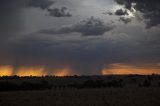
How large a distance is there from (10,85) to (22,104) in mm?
35960

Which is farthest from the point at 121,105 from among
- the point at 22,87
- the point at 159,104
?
the point at 22,87

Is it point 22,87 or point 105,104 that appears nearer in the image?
point 105,104

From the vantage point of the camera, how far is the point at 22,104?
124 ft

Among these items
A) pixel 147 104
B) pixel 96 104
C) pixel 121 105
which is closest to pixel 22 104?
pixel 96 104

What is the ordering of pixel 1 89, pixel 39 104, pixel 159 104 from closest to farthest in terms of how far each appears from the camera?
pixel 159 104 < pixel 39 104 < pixel 1 89

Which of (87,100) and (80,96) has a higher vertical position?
(80,96)

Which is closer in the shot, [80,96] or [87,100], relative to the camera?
[87,100]

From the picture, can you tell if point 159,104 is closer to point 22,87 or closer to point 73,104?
point 73,104

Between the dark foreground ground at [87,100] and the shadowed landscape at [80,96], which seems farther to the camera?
the shadowed landscape at [80,96]

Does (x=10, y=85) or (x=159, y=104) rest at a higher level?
(x=10, y=85)

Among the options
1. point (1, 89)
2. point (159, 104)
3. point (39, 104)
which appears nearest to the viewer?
point (159, 104)

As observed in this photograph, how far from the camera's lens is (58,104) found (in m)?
36.9

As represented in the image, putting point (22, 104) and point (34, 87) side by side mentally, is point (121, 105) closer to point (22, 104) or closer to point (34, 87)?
point (22, 104)

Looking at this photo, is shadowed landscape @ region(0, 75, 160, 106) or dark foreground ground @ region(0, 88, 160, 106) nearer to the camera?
dark foreground ground @ region(0, 88, 160, 106)
